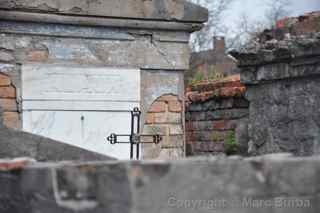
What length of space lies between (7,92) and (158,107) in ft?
4.81

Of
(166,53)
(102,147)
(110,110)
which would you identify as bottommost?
(102,147)

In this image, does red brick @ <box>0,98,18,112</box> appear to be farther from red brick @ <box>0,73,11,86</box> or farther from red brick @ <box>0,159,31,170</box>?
red brick @ <box>0,159,31,170</box>

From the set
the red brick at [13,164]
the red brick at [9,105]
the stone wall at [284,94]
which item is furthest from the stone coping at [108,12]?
the red brick at [13,164]

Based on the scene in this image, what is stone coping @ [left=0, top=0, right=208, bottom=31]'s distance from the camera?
5.06m

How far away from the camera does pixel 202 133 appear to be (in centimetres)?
621

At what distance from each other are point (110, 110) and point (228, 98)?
123 cm

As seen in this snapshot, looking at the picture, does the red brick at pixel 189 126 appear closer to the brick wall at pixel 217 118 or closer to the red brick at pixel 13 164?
the brick wall at pixel 217 118

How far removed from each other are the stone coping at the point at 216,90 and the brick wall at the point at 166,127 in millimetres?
470

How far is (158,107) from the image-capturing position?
18.5ft

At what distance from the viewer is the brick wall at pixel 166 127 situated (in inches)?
219

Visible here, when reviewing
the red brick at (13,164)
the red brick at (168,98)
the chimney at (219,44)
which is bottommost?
the red brick at (13,164)

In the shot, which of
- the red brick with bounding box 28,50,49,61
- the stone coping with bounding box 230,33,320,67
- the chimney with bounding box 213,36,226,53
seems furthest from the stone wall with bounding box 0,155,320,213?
the chimney with bounding box 213,36,226,53

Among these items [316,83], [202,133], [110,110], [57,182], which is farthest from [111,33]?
[57,182]

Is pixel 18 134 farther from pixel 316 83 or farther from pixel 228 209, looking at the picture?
pixel 316 83
